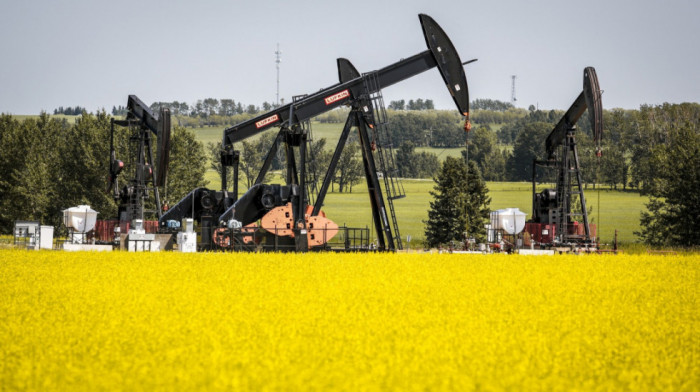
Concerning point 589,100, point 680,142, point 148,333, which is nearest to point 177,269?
point 148,333

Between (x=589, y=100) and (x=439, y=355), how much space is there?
90.0 feet

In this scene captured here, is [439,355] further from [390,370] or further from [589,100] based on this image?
[589,100]

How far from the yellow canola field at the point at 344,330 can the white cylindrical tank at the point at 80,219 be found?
16.8 m

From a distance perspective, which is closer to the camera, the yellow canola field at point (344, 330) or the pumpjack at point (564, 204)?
the yellow canola field at point (344, 330)

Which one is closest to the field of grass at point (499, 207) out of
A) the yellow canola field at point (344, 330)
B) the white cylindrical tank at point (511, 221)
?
the white cylindrical tank at point (511, 221)

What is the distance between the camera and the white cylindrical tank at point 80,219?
4072 centimetres

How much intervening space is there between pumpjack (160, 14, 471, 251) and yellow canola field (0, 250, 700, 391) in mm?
10328

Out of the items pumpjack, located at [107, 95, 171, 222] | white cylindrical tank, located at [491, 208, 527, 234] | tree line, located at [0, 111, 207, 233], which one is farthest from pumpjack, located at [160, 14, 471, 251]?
tree line, located at [0, 111, 207, 233]

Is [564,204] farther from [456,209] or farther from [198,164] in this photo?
[198,164]

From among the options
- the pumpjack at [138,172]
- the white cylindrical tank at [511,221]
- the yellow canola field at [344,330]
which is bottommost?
Result: the yellow canola field at [344,330]

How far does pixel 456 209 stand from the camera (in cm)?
6072

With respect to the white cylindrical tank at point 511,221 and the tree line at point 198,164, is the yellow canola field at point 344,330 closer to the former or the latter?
the tree line at point 198,164

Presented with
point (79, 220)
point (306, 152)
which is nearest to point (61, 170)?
point (79, 220)

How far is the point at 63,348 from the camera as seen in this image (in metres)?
11.6
